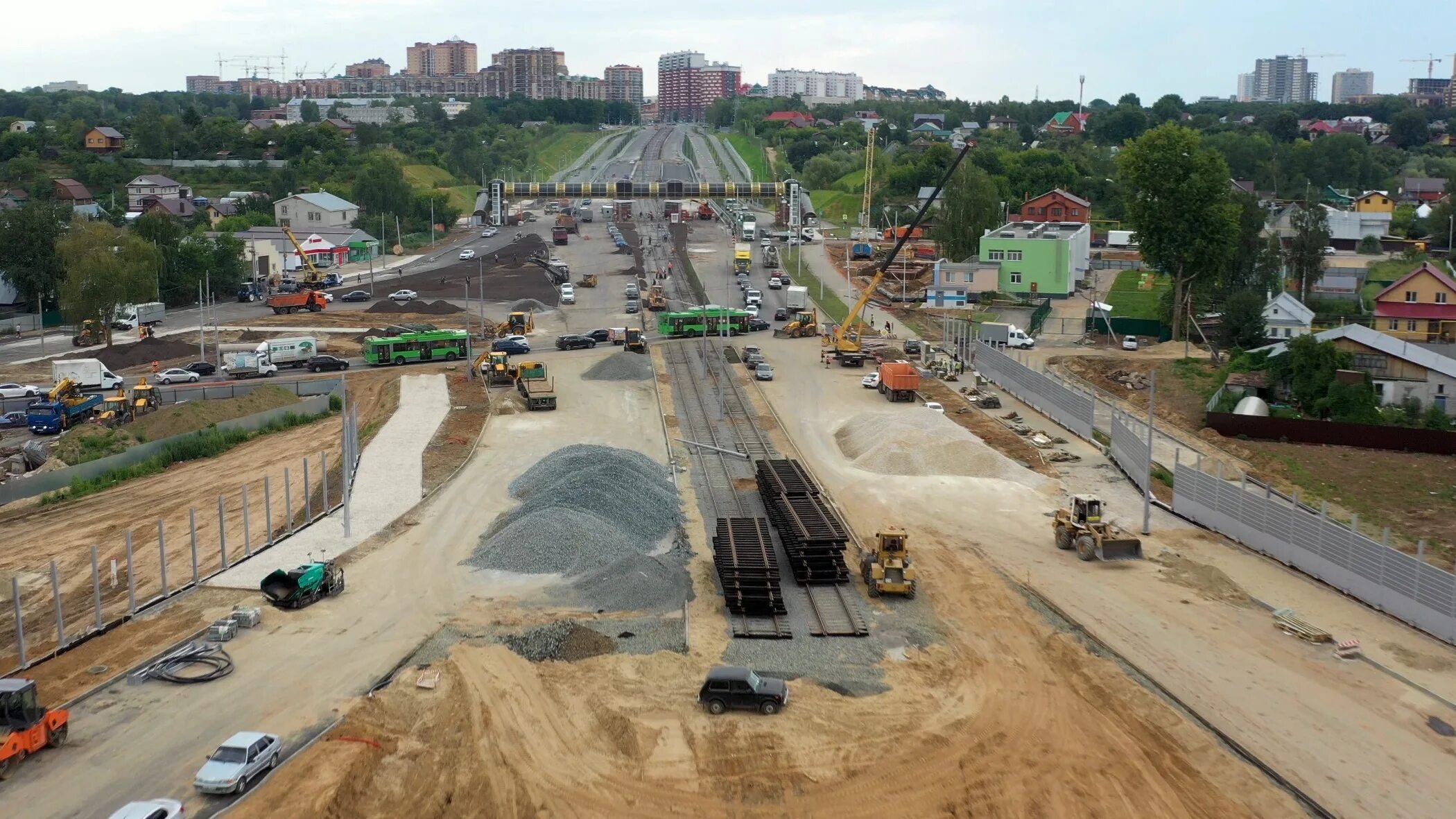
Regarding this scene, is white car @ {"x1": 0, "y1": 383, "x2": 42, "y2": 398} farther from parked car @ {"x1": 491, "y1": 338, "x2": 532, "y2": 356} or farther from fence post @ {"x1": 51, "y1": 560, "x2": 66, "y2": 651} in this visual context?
fence post @ {"x1": 51, "y1": 560, "x2": 66, "y2": 651}

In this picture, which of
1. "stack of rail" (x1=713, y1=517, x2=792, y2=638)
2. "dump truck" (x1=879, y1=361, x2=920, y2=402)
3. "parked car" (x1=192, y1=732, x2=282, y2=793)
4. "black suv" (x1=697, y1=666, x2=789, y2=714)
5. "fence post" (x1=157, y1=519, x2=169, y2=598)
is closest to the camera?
"parked car" (x1=192, y1=732, x2=282, y2=793)

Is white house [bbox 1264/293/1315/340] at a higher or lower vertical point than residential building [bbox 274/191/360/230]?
lower

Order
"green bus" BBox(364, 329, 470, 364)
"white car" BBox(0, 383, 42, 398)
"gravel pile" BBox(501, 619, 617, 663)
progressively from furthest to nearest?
"green bus" BBox(364, 329, 470, 364) → "white car" BBox(0, 383, 42, 398) → "gravel pile" BBox(501, 619, 617, 663)

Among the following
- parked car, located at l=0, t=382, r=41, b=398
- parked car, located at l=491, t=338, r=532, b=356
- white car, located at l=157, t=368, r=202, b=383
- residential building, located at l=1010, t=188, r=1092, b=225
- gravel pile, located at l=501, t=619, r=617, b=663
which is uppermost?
residential building, located at l=1010, t=188, r=1092, b=225

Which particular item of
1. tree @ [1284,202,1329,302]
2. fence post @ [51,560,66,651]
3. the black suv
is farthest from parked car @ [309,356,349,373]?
tree @ [1284,202,1329,302]

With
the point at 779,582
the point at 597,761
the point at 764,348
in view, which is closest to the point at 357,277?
the point at 764,348

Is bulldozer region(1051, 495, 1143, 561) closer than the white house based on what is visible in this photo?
Yes

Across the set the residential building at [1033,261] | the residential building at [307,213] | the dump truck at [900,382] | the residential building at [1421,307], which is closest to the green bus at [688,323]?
the dump truck at [900,382]

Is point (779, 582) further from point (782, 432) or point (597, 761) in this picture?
point (782, 432)
